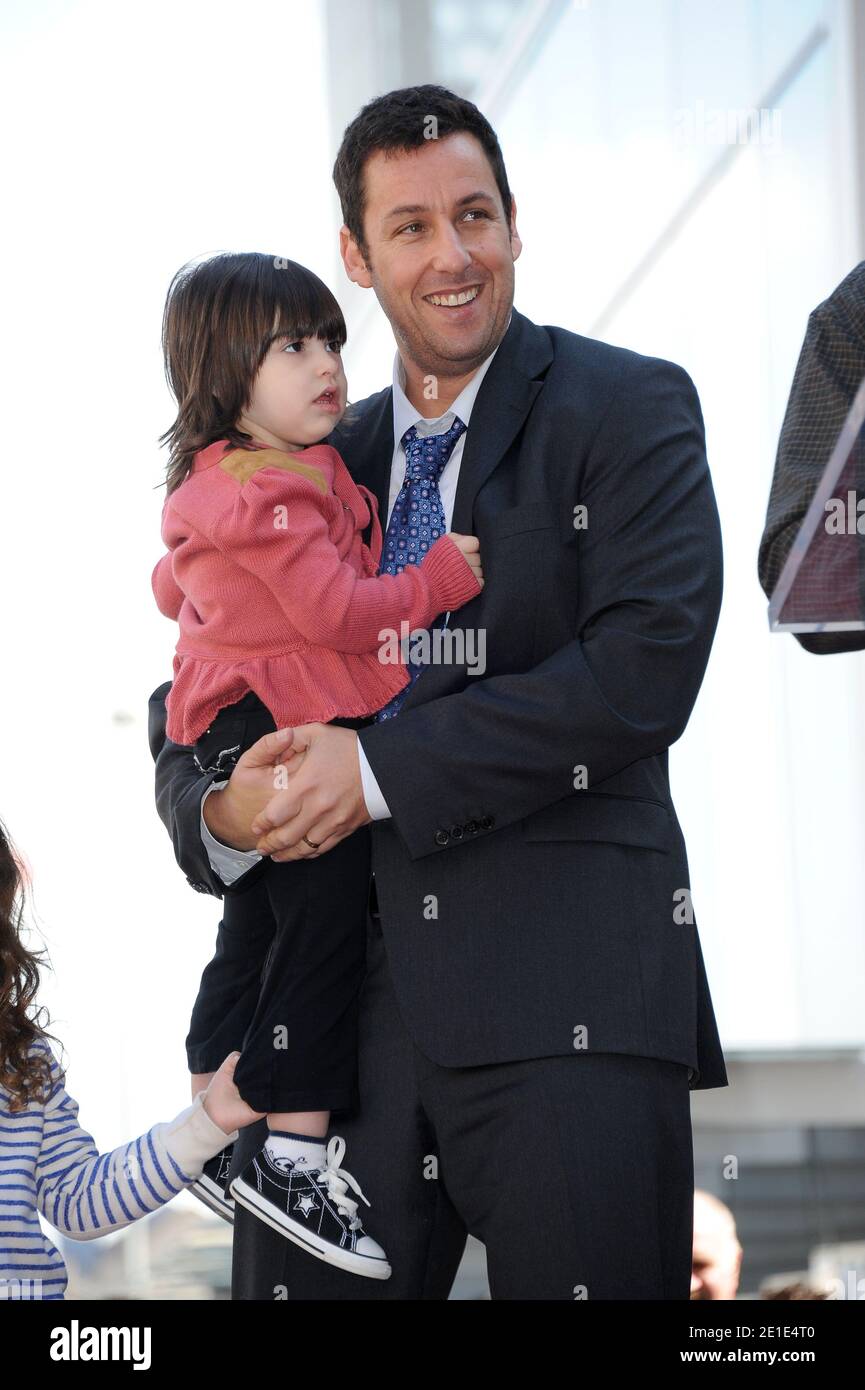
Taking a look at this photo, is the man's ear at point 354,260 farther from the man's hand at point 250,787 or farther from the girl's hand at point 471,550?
the man's hand at point 250,787

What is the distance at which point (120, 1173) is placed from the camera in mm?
1985

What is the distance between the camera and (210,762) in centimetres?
212

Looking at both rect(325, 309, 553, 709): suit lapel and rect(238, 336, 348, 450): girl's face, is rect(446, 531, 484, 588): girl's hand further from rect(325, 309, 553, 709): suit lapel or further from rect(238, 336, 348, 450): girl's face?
rect(238, 336, 348, 450): girl's face

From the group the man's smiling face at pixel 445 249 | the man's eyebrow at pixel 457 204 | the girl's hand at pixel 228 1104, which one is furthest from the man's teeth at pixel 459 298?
the girl's hand at pixel 228 1104

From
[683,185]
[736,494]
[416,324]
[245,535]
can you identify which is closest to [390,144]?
[416,324]

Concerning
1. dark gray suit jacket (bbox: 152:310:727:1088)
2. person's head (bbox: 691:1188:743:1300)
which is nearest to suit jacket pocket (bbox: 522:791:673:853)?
dark gray suit jacket (bbox: 152:310:727:1088)

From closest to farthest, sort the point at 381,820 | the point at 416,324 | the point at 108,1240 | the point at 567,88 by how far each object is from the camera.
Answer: the point at 381,820, the point at 416,324, the point at 567,88, the point at 108,1240

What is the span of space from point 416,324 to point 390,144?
0.25 metres

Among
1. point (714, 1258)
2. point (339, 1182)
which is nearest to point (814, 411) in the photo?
point (339, 1182)

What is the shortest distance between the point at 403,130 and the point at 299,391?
373mm

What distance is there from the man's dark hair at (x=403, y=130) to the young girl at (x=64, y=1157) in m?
1.15

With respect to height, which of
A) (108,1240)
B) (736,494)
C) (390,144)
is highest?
(736,494)

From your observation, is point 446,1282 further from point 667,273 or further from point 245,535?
point 667,273

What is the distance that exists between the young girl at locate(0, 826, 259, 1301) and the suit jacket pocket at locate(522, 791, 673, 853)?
0.49m
